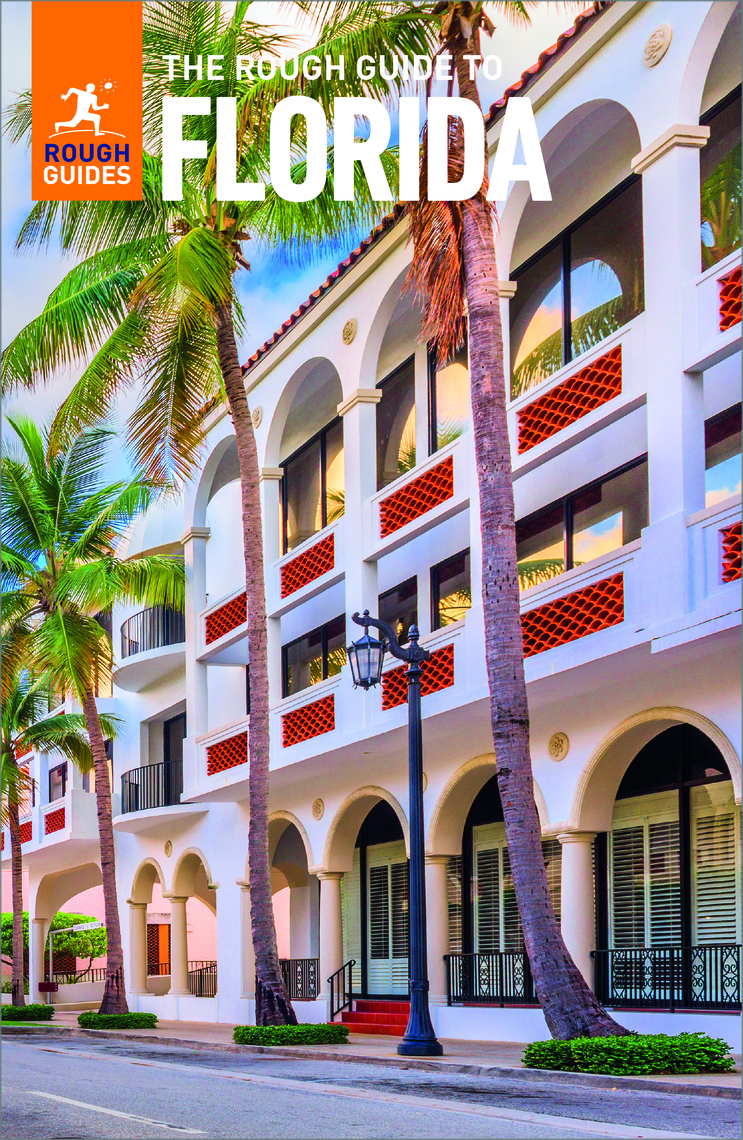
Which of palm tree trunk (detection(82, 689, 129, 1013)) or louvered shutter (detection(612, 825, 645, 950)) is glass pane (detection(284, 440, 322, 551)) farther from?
louvered shutter (detection(612, 825, 645, 950))

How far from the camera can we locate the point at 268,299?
30.5 m

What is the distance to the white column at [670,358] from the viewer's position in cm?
1501

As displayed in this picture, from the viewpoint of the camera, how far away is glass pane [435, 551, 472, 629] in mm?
22000

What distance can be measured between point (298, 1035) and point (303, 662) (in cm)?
998

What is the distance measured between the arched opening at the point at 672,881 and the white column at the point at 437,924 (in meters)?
3.03

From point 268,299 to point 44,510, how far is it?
6.55m

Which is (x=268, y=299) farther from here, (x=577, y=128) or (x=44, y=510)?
(x=577, y=128)

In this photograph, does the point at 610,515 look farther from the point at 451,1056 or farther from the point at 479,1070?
the point at 479,1070

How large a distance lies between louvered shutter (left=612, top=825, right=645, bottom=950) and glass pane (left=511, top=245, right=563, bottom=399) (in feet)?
21.0

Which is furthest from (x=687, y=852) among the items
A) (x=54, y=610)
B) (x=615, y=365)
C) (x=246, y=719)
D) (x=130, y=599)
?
(x=130, y=599)

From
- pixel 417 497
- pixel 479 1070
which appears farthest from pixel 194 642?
pixel 479 1070

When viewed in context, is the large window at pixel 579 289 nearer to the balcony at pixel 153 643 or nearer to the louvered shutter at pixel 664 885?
the louvered shutter at pixel 664 885

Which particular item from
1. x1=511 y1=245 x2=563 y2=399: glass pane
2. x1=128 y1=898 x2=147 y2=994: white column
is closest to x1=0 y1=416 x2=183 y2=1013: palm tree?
x1=128 y1=898 x2=147 y2=994: white column

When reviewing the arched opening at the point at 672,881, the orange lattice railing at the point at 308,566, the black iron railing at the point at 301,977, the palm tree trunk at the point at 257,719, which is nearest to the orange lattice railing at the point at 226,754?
the orange lattice railing at the point at 308,566
